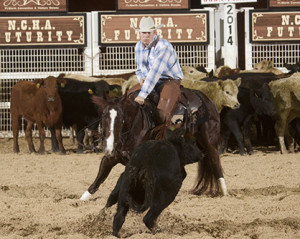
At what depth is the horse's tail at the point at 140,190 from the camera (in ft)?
19.5

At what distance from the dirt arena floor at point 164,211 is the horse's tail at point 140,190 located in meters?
0.28

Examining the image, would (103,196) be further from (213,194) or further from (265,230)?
(265,230)

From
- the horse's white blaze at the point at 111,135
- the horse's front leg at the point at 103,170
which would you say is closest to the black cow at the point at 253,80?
the horse's front leg at the point at 103,170

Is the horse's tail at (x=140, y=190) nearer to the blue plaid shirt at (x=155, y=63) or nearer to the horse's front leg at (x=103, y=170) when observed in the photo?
the blue plaid shirt at (x=155, y=63)

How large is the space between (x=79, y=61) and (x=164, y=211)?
12.1 metres

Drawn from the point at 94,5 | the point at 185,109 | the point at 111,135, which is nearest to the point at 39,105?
the point at 185,109

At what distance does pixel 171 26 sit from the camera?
62.5 feet

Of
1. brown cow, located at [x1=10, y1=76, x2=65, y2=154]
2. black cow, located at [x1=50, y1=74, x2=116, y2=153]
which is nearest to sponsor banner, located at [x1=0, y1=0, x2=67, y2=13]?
brown cow, located at [x1=10, y1=76, x2=65, y2=154]

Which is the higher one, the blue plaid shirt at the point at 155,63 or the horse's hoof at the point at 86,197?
the blue plaid shirt at the point at 155,63

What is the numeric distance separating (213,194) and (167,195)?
310 centimetres

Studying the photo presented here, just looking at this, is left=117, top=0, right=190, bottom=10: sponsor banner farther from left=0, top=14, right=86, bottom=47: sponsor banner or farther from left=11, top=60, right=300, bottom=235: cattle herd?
left=11, top=60, right=300, bottom=235: cattle herd

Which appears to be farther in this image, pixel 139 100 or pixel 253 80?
pixel 253 80

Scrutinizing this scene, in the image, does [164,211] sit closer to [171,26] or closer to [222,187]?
[222,187]

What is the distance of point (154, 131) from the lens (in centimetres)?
741
